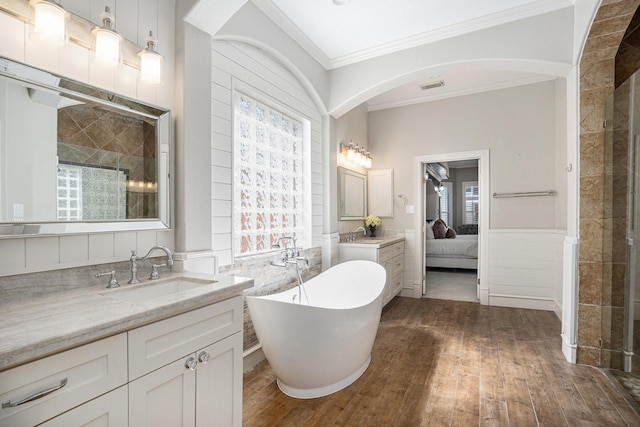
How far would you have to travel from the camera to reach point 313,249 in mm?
3414

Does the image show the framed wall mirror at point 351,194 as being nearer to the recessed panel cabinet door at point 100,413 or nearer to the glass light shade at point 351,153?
the glass light shade at point 351,153

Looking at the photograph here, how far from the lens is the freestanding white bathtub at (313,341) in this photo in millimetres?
1940

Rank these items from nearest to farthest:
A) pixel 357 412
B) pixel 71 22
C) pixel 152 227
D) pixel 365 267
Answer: pixel 71 22 < pixel 152 227 < pixel 357 412 < pixel 365 267

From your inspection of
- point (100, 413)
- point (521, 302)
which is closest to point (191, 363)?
point (100, 413)

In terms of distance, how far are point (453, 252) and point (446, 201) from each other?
3.16 meters

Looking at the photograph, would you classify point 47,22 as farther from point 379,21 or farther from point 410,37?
point 410,37

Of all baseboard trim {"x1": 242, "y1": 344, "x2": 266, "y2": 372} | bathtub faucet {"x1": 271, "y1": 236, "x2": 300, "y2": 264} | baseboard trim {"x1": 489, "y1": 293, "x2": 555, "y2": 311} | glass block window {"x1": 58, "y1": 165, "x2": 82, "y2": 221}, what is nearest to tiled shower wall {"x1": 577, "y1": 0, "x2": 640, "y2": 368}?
baseboard trim {"x1": 489, "y1": 293, "x2": 555, "y2": 311}

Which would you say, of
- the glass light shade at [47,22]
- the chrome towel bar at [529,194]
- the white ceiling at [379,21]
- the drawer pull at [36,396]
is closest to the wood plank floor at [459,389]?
the drawer pull at [36,396]

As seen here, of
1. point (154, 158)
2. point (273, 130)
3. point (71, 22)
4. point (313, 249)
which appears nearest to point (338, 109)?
point (273, 130)

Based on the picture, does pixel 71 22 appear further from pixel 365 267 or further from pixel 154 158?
pixel 365 267

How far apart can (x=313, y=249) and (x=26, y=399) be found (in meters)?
2.69

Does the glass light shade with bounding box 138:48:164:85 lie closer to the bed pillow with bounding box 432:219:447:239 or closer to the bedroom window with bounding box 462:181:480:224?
the bed pillow with bounding box 432:219:447:239

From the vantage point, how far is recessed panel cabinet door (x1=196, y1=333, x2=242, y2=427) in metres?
1.34

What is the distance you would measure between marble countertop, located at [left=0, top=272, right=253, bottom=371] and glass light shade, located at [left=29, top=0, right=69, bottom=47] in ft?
3.57
